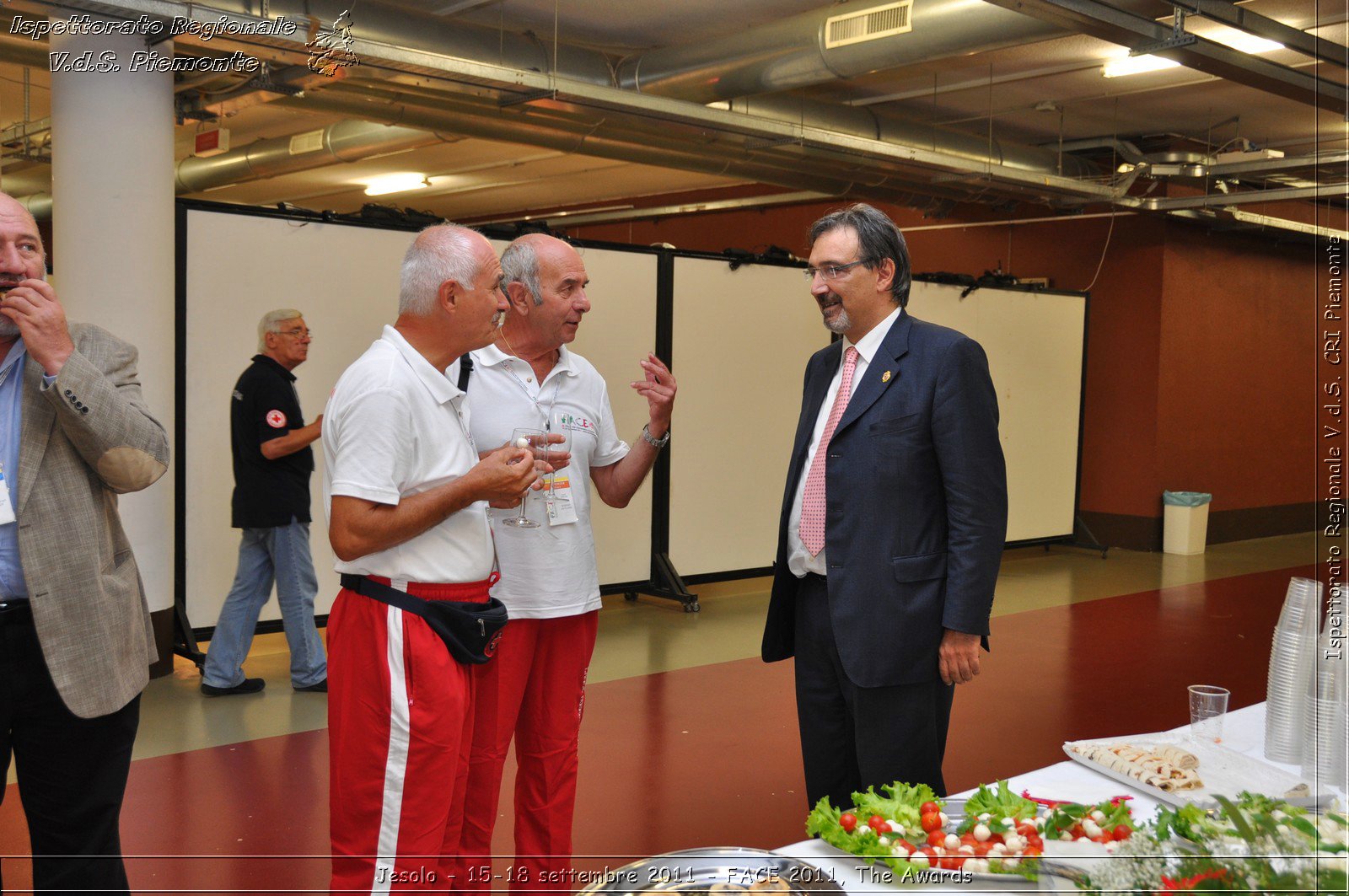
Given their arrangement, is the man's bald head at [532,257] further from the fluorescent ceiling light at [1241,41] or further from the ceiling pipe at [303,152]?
the ceiling pipe at [303,152]

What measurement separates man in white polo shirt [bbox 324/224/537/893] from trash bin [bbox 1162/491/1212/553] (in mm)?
9007

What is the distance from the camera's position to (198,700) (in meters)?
4.54

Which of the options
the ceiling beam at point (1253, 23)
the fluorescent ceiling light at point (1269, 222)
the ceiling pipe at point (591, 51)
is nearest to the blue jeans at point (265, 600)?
the ceiling pipe at point (591, 51)

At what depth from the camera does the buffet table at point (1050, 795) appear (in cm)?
142

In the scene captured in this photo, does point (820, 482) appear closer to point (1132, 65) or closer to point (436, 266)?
point (436, 266)

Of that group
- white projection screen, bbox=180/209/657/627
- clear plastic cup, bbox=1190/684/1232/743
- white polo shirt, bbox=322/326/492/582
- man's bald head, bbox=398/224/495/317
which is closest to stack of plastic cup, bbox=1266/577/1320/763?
clear plastic cup, bbox=1190/684/1232/743

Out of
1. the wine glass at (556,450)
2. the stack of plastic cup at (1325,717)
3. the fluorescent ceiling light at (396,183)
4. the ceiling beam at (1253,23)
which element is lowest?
the stack of plastic cup at (1325,717)

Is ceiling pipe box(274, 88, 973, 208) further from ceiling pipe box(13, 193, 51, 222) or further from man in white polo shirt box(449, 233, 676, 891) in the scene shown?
ceiling pipe box(13, 193, 51, 222)

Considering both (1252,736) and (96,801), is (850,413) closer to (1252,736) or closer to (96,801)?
(1252,736)

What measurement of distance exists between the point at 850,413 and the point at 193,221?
3.71 m

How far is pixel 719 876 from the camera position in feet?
4.51

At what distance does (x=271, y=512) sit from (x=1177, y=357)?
838 centimetres

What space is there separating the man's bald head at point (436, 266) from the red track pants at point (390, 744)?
510mm

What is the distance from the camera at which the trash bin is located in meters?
9.62
